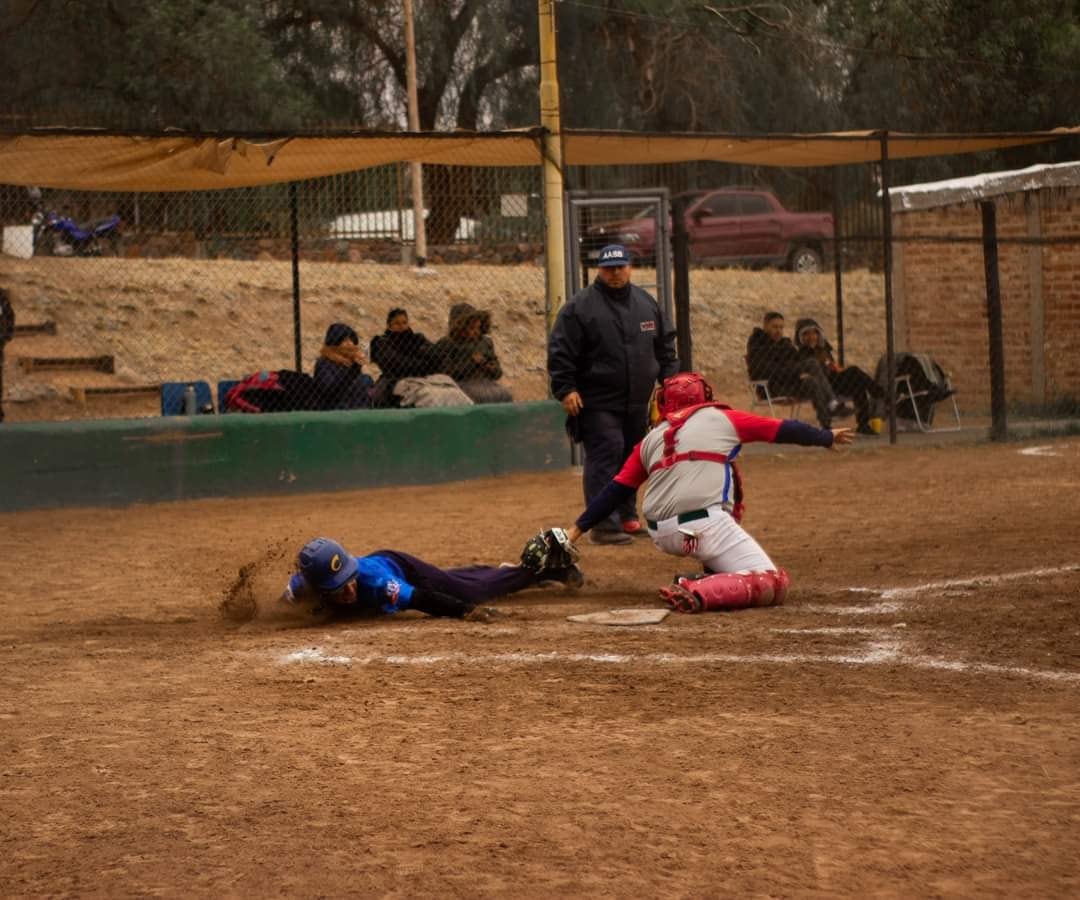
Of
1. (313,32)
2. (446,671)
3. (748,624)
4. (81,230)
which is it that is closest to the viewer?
(446,671)

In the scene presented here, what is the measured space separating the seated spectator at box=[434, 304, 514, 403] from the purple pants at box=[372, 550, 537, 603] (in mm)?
6871

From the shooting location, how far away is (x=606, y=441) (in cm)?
1141

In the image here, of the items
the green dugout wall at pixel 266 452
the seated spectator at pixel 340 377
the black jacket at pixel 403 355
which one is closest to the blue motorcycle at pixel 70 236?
the black jacket at pixel 403 355

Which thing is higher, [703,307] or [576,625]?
[703,307]

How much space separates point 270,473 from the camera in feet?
49.2

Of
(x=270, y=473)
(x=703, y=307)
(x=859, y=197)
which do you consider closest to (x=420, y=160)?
(x=270, y=473)

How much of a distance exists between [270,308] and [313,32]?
33.4 ft

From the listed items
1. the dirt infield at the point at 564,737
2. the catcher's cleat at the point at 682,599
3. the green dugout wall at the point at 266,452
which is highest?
the green dugout wall at the point at 266,452

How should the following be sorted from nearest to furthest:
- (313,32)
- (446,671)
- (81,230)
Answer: (446,671), (81,230), (313,32)

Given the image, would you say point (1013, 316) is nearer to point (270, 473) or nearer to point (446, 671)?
point (270, 473)

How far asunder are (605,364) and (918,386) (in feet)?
25.2

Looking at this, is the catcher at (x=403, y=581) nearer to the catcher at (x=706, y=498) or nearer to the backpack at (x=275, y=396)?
the catcher at (x=706, y=498)

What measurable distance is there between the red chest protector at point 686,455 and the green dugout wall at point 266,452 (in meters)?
6.30

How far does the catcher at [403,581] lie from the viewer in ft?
27.5
